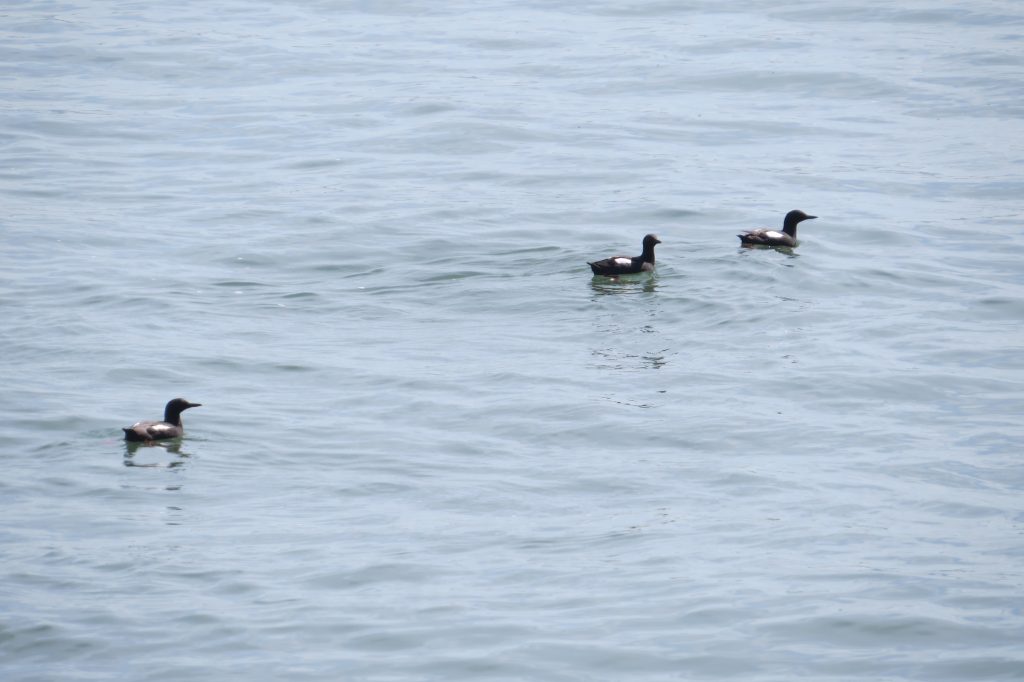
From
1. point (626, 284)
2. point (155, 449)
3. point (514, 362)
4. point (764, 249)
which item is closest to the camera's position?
point (155, 449)

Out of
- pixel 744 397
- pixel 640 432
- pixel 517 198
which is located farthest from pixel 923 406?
pixel 517 198

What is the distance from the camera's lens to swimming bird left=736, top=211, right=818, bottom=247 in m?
23.0

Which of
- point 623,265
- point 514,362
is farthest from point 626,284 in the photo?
point 514,362

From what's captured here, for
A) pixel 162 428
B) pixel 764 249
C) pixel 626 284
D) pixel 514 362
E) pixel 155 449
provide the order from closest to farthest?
1. pixel 155 449
2. pixel 162 428
3. pixel 514 362
4. pixel 626 284
5. pixel 764 249

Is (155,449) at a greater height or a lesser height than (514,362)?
lesser

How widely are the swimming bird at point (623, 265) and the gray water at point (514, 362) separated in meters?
0.28

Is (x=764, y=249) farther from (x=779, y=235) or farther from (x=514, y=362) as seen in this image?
(x=514, y=362)

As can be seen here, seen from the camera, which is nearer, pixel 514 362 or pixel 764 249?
pixel 514 362

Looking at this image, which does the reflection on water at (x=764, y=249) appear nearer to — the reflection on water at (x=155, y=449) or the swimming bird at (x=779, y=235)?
the swimming bird at (x=779, y=235)

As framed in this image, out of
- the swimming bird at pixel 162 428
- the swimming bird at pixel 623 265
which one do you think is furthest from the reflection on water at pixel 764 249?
the swimming bird at pixel 162 428

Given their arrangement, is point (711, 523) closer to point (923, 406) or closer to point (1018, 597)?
point (1018, 597)

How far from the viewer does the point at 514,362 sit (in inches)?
739

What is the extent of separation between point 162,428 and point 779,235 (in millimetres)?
10504

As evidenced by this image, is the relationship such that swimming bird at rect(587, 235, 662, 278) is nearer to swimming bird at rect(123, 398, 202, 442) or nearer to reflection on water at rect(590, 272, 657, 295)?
reflection on water at rect(590, 272, 657, 295)
